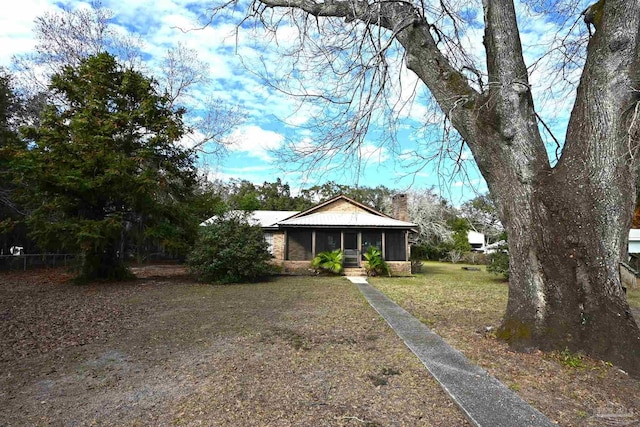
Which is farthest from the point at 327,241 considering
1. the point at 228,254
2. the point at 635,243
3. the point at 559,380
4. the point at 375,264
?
the point at 559,380

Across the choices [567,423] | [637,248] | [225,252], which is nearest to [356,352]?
[567,423]

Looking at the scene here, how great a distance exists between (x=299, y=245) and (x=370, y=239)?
387 centimetres

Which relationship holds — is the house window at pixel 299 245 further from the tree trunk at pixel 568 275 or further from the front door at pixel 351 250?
the tree trunk at pixel 568 275

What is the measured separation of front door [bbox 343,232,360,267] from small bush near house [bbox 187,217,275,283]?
565cm

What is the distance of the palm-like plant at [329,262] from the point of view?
57.6 ft

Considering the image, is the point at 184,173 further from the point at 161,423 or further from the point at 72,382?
the point at 161,423

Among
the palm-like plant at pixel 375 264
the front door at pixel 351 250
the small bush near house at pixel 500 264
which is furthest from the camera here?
the front door at pixel 351 250

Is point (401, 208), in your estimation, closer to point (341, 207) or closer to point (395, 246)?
point (341, 207)

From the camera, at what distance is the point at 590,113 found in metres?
4.47

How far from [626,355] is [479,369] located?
5.40 ft

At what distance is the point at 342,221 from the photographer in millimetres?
19062

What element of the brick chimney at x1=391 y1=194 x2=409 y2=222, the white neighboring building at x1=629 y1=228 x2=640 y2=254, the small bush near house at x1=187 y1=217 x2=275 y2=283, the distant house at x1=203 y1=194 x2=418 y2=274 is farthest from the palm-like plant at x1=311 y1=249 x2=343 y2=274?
the white neighboring building at x1=629 y1=228 x2=640 y2=254

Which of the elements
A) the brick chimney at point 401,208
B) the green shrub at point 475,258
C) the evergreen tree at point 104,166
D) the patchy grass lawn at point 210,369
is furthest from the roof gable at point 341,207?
the green shrub at point 475,258

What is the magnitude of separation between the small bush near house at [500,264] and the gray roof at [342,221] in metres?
3.95
